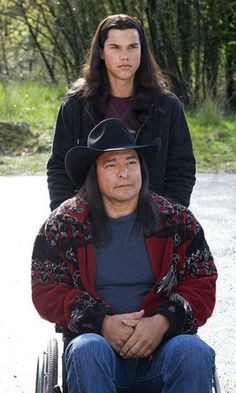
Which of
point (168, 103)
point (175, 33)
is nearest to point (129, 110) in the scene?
point (168, 103)

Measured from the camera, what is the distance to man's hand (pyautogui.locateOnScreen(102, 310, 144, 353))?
3.32 m

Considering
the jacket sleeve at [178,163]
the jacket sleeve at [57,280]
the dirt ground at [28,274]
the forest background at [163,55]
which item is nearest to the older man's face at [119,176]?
the jacket sleeve at [57,280]

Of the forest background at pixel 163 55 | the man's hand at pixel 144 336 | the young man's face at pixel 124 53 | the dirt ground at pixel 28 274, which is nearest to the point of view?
the man's hand at pixel 144 336

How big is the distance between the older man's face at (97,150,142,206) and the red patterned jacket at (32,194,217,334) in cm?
11

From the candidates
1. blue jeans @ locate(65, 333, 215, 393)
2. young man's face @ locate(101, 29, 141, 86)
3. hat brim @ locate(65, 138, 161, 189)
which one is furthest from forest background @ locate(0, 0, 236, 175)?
blue jeans @ locate(65, 333, 215, 393)

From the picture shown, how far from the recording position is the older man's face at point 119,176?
3504 mm

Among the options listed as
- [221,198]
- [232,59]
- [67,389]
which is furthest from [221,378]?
[232,59]

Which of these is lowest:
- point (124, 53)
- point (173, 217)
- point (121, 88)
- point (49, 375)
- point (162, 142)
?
point (49, 375)

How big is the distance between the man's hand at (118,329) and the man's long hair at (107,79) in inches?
→ 40.6

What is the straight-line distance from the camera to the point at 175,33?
14.0m

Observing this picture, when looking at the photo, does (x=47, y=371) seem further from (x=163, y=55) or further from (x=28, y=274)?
(x=163, y=55)

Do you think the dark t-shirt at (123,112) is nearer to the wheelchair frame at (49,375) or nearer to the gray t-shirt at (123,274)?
the gray t-shirt at (123,274)

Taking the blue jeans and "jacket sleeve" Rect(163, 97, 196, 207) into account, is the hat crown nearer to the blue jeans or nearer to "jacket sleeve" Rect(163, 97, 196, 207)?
"jacket sleeve" Rect(163, 97, 196, 207)

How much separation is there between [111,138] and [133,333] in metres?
0.72
